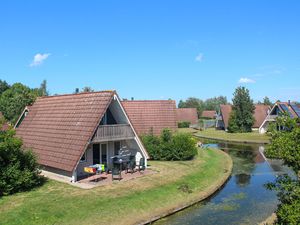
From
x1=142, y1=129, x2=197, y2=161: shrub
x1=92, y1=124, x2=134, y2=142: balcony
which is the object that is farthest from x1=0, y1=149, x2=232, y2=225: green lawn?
x1=142, y1=129, x2=197, y2=161: shrub

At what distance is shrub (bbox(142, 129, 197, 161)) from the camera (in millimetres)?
29234

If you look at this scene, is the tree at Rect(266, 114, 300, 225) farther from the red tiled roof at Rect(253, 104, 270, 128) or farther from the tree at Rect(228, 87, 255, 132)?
the red tiled roof at Rect(253, 104, 270, 128)

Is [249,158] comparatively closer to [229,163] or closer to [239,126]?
[229,163]

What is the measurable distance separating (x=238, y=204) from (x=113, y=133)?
971 cm

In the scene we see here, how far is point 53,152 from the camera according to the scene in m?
21.5

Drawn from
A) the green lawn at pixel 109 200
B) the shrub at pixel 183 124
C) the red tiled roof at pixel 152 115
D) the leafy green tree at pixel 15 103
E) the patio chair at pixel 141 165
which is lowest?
the green lawn at pixel 109 200

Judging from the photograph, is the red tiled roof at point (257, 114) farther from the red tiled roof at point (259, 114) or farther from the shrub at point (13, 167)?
the shrub at point (13, 167)

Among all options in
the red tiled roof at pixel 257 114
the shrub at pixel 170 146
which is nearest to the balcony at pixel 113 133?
the shrub at pixel 170 146

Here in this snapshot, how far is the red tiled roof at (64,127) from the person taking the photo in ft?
66.7

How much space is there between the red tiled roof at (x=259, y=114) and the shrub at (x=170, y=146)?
126 feet

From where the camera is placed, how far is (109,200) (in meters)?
16.7

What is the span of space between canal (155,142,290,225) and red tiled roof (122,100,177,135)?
29.7 ft

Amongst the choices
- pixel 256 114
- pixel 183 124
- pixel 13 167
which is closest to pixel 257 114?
pixel 256 114

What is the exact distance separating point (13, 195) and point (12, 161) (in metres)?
1.87
